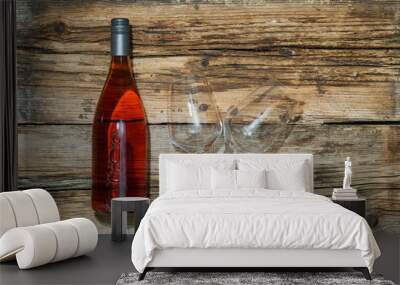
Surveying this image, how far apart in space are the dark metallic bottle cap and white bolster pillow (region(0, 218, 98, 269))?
1987 millimetres

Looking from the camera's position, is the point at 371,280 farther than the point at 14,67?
No

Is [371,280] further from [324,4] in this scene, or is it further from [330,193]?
[324,4]

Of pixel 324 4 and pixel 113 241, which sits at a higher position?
pixel 324 4

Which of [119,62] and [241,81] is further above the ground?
[119,62]

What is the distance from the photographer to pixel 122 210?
5.90m

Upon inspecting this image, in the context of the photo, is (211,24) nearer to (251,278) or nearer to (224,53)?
(224,53)

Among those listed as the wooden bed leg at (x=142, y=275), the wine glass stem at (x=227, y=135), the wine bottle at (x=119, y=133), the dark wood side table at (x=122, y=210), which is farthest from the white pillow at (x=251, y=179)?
the wooden bed leg at (x=142, y=275)

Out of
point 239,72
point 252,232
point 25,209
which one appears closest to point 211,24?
point 239,72

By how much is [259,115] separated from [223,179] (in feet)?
2.91

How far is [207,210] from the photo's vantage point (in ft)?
15.0

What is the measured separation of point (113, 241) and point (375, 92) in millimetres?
2727

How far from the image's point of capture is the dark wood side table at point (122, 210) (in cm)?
589

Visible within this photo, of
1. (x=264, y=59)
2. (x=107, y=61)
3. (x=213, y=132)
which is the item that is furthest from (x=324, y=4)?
(x=107, y=61)

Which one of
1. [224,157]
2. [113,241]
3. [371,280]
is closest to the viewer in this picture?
[371,280]
